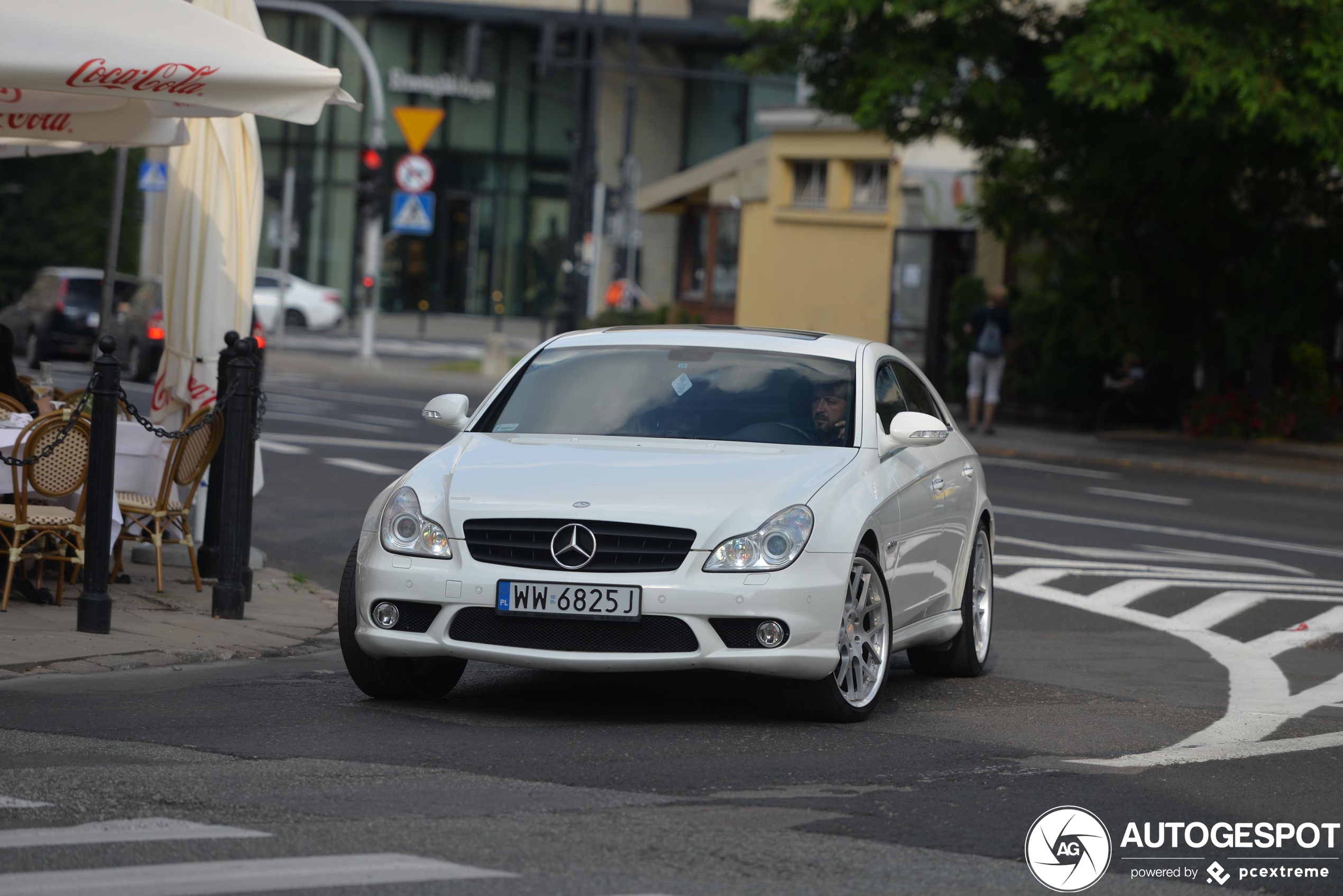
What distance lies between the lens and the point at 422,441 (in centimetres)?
2111

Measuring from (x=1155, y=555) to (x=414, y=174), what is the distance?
22855mm

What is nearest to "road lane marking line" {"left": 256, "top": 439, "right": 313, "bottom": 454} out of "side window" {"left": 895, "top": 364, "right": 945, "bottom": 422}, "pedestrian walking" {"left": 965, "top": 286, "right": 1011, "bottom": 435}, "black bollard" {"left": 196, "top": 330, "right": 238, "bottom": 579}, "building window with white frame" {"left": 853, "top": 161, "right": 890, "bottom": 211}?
"black bollard" {"left": 196, "top": 330, "right": 238, "bottom": 579}

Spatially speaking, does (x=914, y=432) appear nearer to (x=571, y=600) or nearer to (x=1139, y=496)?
(x=571, y=600)

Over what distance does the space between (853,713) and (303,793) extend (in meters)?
2.37

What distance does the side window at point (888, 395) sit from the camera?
8.23 m

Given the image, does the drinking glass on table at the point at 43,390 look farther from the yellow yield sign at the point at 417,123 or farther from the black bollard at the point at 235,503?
the yellow yield sign at the point at 417,123

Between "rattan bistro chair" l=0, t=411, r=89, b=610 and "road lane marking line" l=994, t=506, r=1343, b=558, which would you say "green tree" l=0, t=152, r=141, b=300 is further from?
"rattan bistro chair" l=0, t=411, r=89, b=610

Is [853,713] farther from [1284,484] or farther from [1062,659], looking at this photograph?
[1284,484]

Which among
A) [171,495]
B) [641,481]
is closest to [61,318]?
[171,495]

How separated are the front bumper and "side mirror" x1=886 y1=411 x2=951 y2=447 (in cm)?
96

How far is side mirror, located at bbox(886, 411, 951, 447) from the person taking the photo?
792cm

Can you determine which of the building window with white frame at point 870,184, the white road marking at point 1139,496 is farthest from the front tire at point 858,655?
the building window with white frame at point 870,184

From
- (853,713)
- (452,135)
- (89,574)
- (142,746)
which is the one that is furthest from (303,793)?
(452,135)

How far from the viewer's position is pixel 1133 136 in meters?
23.8
